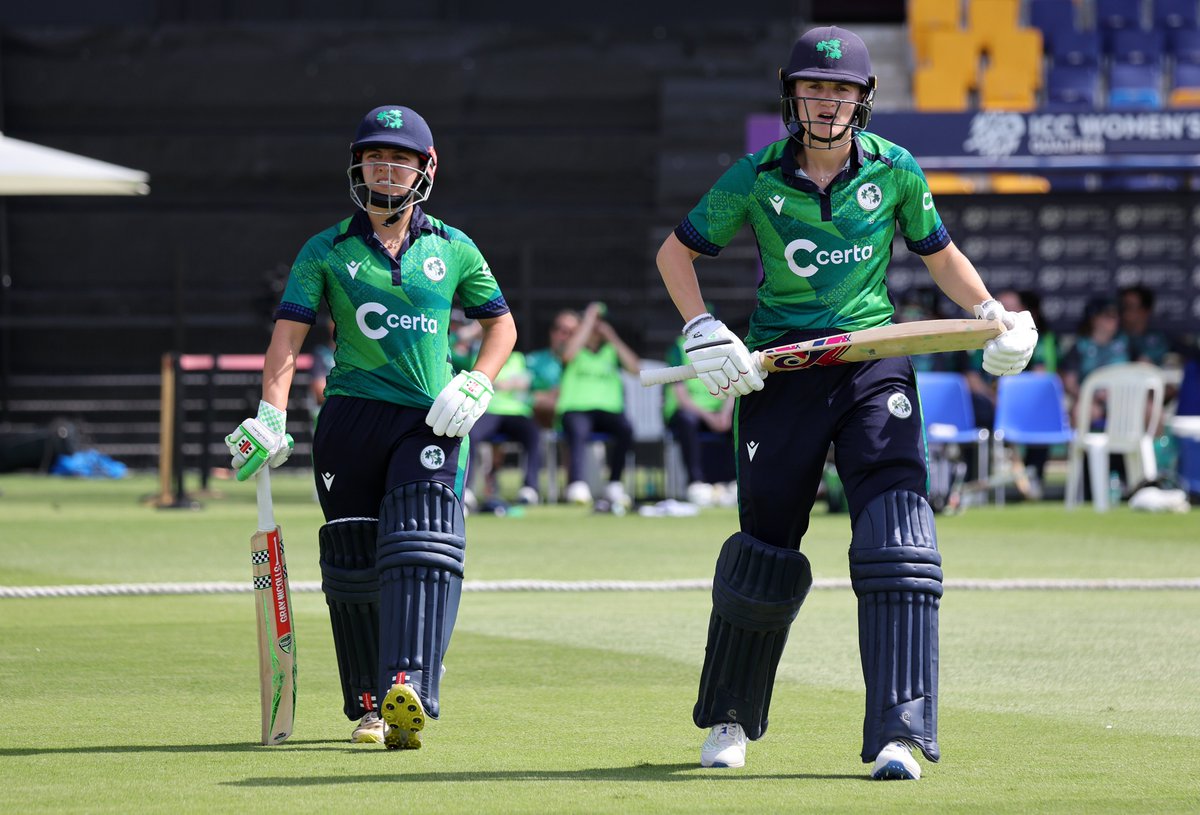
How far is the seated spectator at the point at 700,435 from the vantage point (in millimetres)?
14453

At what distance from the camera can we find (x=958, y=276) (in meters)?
4.90

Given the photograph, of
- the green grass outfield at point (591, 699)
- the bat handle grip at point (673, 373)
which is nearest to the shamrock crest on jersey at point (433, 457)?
the bat handle grip at point (673, 373)

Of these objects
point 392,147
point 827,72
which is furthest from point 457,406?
point 827,72

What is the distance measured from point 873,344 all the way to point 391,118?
1465 mm

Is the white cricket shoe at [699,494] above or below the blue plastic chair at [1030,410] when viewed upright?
below

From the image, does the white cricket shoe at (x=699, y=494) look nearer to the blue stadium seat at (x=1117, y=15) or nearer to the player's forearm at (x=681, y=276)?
the blue stadium seat at (x=1117, y=15)

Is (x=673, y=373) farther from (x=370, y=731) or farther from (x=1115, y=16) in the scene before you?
(x=1115, y=16)

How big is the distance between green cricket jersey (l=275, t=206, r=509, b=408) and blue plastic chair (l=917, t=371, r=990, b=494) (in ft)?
28.7

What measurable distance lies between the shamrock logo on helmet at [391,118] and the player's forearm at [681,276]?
83 centimetres

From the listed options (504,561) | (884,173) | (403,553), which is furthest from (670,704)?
(504,561)

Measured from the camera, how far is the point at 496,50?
18.7 meters

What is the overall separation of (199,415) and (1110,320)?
335 inches

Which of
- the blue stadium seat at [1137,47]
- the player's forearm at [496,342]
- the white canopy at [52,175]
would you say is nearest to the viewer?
the player's forearm at [496,342]

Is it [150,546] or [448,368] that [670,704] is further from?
[150,546]
